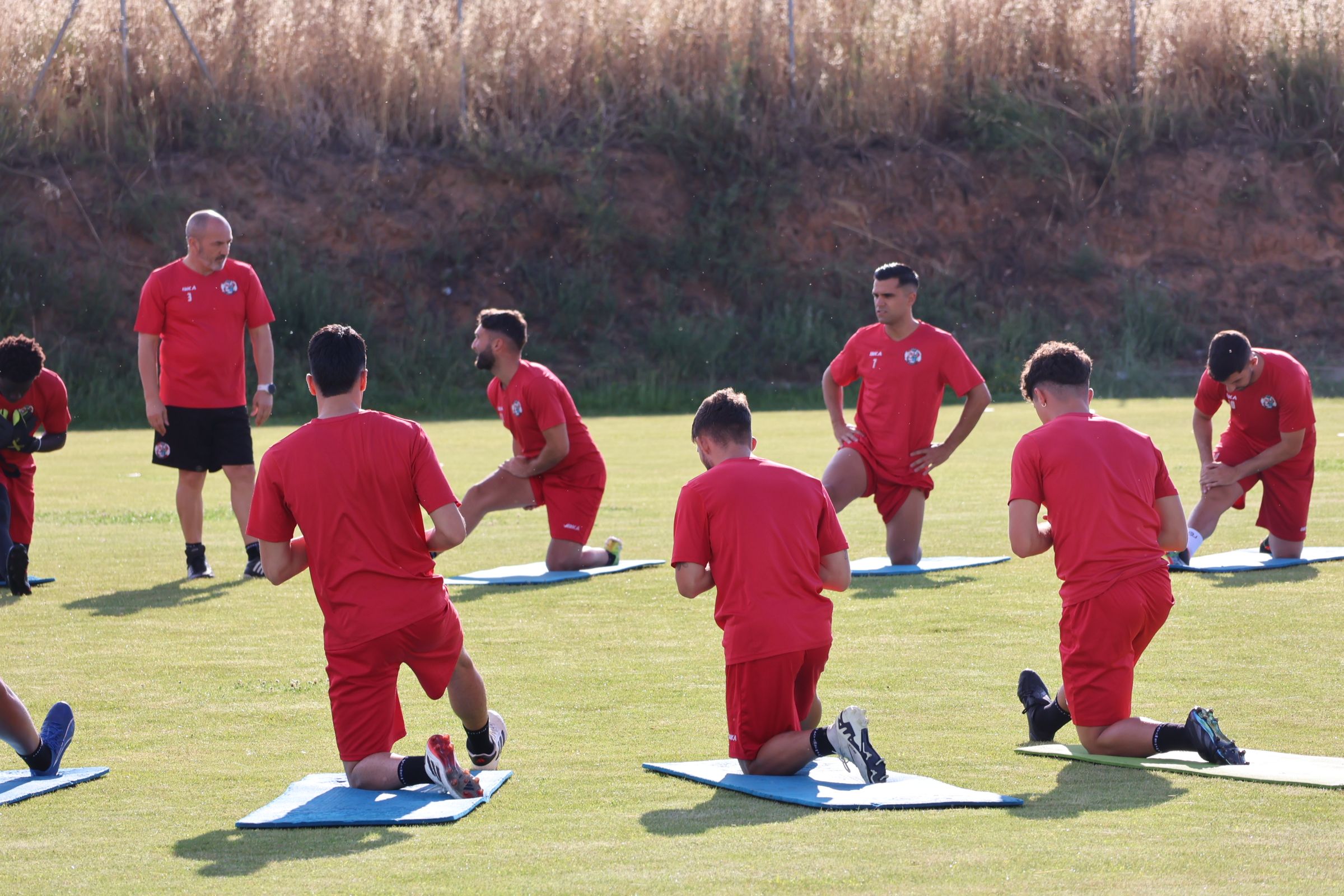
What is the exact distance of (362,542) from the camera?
225 inches

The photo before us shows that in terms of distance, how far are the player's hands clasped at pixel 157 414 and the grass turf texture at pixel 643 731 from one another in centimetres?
97

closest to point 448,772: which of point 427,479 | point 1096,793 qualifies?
point 427,479

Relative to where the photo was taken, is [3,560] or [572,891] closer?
[572,891]

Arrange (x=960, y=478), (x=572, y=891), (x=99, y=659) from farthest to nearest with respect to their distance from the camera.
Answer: (x=960, y=478)
(x=99, y=659)
(x=572, y=891)

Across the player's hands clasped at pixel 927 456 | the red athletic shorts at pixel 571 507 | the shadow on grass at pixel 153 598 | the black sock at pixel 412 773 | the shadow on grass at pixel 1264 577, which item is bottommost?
the shadow on grass at pixel 153 598

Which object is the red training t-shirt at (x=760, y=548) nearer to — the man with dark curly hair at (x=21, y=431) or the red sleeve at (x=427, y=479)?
the red sleeve at (x=427, y=479)

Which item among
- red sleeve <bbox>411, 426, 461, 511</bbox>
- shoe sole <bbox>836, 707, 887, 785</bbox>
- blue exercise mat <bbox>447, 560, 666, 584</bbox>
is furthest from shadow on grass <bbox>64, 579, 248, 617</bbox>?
shoe sole <bbox>836, 707, 887, 785</bbox>

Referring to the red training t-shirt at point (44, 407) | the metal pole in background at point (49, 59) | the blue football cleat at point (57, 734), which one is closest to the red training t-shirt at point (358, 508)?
the blue football cleat at point (57, 734)

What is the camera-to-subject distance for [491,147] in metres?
31.9

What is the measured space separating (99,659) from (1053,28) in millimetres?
28412

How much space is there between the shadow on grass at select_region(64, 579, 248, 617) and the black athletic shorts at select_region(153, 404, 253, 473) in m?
0.76

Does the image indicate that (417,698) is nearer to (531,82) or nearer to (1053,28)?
(531,82)

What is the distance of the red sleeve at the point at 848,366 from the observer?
37.7ft

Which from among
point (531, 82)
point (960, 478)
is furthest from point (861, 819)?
point (531, 82)
